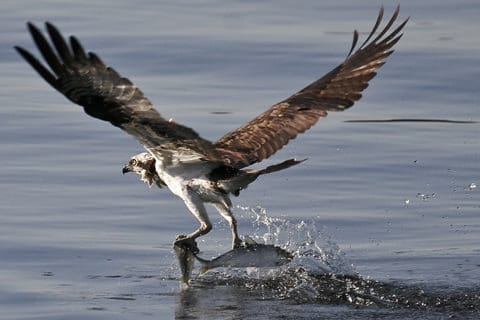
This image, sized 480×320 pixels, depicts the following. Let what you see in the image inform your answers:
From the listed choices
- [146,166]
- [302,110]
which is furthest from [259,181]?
[146,166]

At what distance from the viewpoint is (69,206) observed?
37.4 ft

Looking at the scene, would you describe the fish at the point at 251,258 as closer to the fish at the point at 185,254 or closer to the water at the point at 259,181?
the fish at the point at 185,254

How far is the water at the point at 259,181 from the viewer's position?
974cm

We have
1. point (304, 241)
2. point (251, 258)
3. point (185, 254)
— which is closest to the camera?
point (251, 258)

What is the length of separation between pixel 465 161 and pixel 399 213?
1378 mm

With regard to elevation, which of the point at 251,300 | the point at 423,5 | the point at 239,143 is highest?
the point at 423,5

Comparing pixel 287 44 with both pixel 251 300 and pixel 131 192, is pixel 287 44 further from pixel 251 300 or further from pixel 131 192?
pixel 251 300

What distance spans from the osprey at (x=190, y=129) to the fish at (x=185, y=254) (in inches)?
0.6

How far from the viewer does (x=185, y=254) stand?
9.89 meters

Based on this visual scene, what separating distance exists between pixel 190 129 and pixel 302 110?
5.77ft

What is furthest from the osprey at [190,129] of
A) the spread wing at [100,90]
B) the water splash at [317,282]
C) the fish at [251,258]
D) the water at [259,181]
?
the water at [259,181]

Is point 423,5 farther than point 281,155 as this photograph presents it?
Yes

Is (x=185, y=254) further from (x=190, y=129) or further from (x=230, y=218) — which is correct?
(x=190, y=129)

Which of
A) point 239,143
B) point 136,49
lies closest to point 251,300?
point 239,143
